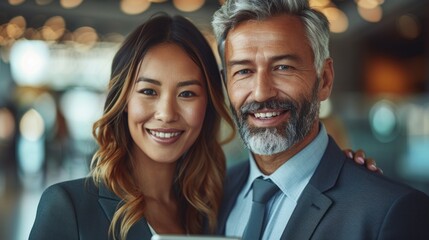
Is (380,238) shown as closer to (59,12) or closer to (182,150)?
(182,150)

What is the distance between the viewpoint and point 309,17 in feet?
8.20

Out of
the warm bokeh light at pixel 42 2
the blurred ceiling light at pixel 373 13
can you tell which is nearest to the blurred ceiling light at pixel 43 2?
the warm bokeh light at pixel 42 2

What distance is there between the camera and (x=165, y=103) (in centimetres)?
253

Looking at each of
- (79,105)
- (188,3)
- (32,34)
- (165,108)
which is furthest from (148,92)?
(79,105)

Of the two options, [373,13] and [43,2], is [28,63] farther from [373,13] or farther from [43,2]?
[373,13]

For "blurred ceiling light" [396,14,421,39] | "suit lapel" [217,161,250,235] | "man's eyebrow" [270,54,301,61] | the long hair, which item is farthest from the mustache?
"blurred ceiling light" [396,14,421,39]

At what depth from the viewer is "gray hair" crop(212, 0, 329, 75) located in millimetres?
2473

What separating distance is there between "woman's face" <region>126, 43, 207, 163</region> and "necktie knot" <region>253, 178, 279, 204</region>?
377 mm

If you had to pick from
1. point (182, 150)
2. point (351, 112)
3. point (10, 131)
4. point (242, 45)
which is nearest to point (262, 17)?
point (242, 45)

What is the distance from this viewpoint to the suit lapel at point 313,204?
2.27m

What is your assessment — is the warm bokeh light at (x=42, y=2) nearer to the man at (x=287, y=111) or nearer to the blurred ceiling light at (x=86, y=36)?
the blurred ceiling light at (x=86, y=36)

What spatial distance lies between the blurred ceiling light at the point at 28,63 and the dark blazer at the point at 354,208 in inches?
700

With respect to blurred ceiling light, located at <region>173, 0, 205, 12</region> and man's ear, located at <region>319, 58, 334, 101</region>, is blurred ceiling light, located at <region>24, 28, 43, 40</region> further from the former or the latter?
man's ear, located at <region>319, 58, 334, 101</region>

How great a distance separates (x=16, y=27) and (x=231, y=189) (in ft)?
41.7
